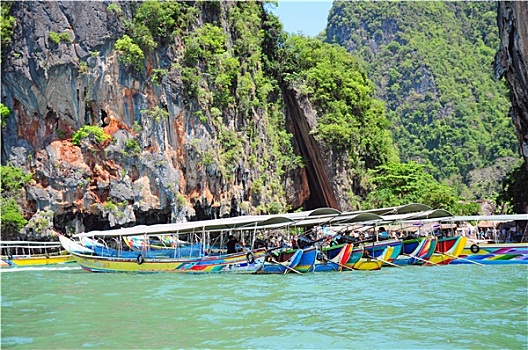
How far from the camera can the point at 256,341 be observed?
6773mm

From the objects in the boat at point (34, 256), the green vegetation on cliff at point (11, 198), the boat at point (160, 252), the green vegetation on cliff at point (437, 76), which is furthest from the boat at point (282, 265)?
the green vegetation on cliff at point (437, 76)

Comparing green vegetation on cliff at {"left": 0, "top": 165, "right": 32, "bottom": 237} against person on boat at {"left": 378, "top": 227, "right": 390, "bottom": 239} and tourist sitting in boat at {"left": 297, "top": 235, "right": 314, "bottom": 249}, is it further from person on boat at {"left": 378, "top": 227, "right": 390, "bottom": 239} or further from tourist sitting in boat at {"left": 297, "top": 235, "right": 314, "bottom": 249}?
person on boat at {"left": 378, "top": 227, "right": 390, "bottom": 239}

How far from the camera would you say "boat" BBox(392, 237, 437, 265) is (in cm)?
1616

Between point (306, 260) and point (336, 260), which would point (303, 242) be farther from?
point (306, 260)

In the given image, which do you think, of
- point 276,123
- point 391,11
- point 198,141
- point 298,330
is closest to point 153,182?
point 198,141

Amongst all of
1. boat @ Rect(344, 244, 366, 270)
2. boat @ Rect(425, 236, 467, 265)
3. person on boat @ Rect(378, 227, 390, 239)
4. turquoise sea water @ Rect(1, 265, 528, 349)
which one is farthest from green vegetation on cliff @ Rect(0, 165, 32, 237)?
boat @ Rect(425, 236, 467, 265)

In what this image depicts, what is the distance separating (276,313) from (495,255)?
10599mm

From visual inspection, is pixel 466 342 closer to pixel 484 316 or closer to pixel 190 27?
pixel 484 316

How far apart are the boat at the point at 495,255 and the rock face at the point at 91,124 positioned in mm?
11580

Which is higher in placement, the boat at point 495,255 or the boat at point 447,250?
the boat at point 447,250

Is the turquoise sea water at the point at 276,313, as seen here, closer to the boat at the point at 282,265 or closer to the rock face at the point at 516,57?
the boat at the point at 282,265

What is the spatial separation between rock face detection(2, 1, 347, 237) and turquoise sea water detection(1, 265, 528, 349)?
1080 cm

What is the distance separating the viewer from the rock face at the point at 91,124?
78.2 ft

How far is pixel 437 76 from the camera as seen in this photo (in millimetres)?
65938
